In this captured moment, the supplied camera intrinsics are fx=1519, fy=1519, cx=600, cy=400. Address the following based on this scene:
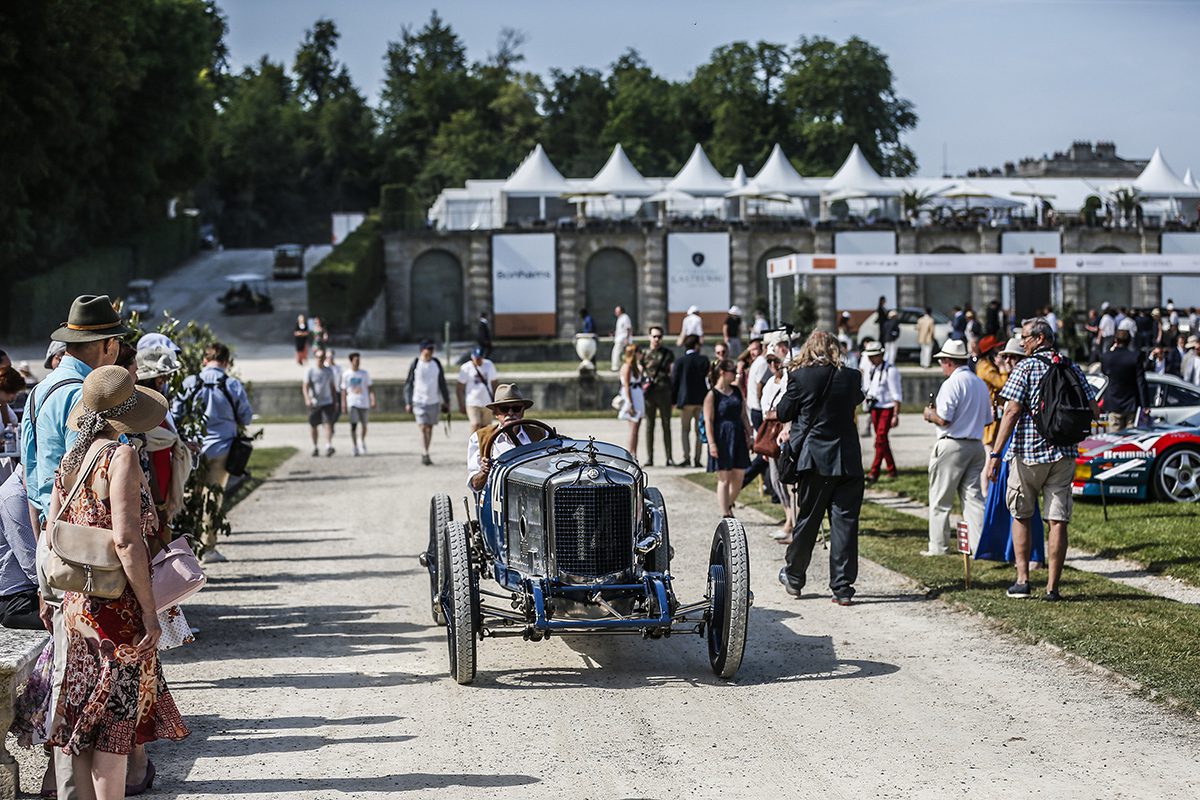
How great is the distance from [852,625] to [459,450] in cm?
1581

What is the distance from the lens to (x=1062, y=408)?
1130cm

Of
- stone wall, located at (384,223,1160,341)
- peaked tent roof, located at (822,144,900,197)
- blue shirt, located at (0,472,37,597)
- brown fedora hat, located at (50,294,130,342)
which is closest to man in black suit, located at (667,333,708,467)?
blue shirt, located at (0,472,37,597)

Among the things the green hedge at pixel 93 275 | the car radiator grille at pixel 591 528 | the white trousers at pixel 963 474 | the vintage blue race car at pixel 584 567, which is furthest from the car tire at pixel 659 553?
the green hedge at pixel 93 275

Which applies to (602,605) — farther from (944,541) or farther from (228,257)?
(228,257)

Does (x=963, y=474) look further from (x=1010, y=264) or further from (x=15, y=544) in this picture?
(x=1010, y=264)

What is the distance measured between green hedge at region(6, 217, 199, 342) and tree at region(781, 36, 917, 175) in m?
38.9

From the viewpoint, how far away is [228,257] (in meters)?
87.4

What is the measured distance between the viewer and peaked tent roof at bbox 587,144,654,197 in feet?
219

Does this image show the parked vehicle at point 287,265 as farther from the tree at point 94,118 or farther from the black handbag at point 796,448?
the black handbag at point 796,448

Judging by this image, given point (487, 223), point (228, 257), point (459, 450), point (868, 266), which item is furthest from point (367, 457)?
point (228, 257)

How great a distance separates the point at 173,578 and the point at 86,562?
518mm

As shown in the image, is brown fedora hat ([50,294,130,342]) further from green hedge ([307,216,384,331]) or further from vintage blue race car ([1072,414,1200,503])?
green hedge ([307,216,384,331])

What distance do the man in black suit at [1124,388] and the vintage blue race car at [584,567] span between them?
13.5 metres

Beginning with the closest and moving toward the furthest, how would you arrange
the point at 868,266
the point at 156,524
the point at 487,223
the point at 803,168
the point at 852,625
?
1. the point at 156,524
2. the point at 852,625
3. the point at 868,266
4. the point at 487,223
5. the point at 803,168
